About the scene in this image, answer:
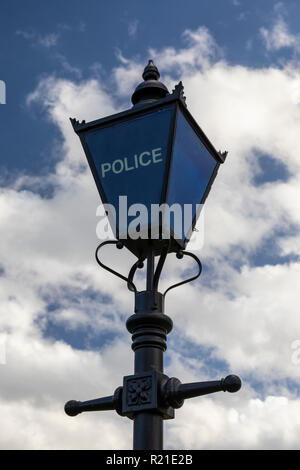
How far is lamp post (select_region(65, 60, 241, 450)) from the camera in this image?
371 cm

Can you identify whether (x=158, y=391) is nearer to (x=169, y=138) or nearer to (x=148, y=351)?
(x=148, y=351)

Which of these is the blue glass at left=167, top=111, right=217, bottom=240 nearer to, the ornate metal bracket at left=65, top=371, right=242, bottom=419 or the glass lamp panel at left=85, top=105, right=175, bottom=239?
the glass lamp panel at left=85, top=105, right=175, bottom=239

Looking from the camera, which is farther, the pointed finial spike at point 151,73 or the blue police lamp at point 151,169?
the pointed finial spike at point 151,73

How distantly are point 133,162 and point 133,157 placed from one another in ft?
0.12

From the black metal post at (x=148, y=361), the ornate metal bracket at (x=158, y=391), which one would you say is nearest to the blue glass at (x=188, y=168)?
the black metal post at (x=148, y=361)

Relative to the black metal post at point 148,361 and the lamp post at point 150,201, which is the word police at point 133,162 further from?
the black metal post at point 148,361

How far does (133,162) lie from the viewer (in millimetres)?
4301

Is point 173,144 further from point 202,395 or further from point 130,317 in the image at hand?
point 202,395

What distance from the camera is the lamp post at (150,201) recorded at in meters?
3.71

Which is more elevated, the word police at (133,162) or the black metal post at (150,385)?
the word police at (133,162)

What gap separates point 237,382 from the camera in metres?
3.54

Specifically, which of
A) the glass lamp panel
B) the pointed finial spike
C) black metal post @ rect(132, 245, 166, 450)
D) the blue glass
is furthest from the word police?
→ the pointed finial spike

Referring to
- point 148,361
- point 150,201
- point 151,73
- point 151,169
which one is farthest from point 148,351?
point 151,73

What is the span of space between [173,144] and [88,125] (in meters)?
0.74
